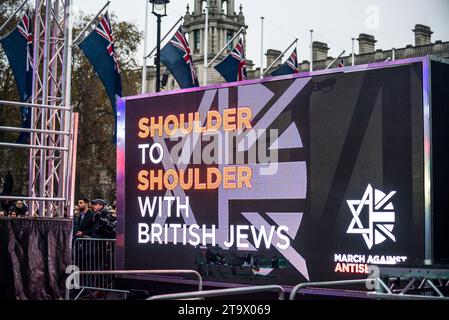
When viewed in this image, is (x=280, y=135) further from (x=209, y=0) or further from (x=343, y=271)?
(x=209, y=0)

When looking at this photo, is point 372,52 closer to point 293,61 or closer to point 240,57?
point 293,61

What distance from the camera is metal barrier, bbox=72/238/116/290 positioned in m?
13.9

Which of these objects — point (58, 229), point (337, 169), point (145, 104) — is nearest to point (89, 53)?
point (145, 104)

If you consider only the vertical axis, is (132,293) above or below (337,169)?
below

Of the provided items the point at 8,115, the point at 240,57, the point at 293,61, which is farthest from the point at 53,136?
the point at 8,115

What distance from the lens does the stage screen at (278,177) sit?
9.53m

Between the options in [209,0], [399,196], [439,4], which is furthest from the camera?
[209,0]

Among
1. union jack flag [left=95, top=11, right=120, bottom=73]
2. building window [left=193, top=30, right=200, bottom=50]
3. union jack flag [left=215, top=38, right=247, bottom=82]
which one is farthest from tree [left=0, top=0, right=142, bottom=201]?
union jack flag [left=95, top=11, right=120, bottom=73]

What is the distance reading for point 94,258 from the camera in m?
14.1

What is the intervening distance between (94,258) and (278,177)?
4769mm

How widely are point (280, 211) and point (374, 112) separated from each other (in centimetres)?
185

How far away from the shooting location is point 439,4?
756cm

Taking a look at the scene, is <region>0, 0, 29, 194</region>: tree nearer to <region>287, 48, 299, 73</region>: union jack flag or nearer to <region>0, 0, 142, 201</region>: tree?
<region>0, 0, 142, 201</region>: tree

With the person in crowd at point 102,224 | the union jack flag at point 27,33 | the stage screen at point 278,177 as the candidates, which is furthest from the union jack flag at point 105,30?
the stage screen at point 278,177
